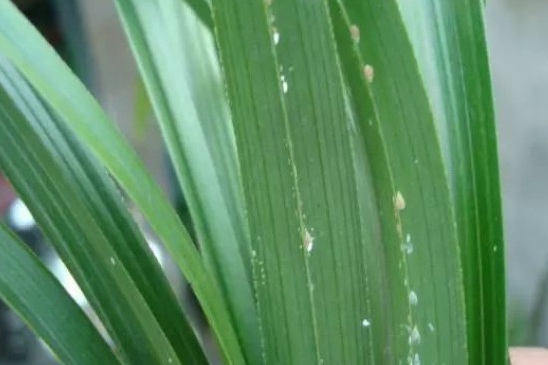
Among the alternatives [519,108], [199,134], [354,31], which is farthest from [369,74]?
[519,108]

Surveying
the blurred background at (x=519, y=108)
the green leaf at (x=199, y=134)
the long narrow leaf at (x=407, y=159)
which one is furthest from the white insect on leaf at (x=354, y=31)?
the blurred background at (x=519, y=108)

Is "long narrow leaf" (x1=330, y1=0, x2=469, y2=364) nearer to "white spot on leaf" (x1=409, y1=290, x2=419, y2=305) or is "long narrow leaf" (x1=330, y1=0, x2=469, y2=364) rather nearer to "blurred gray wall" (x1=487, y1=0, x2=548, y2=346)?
"white spot on leaf" (x1=409, y1=290, x2=419, y2=305)

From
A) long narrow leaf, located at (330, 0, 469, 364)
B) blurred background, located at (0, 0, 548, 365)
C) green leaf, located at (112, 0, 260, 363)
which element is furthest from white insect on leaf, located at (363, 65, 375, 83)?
blurred background, located at (0, 0, 548, 365)

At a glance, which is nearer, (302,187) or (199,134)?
(302,187)

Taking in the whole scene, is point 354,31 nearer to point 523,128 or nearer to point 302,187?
point 302,187

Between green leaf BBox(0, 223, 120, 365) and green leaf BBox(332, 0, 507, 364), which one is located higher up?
green leaf BBox(332, 0, 507, 364)
